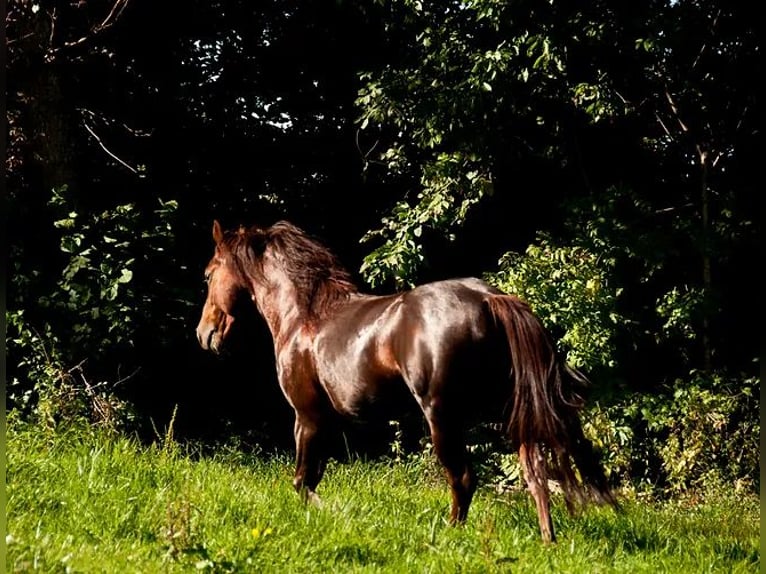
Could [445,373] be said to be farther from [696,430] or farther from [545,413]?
[696,430]

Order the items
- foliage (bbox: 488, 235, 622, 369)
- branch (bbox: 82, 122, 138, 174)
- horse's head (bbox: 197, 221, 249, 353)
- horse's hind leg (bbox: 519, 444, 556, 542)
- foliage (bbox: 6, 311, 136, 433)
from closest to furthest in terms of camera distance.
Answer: horse's hind leg (bbox: 519, 444, 556, 542) < horse's head (bbox: 197, 221, 249, 353) < foliage (bbox: 6, 311, 136, 433) < foliage (bbox: 488, 235, 622, 369) < branch (bbox: 82, 122, 138, 174)

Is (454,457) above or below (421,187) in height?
below

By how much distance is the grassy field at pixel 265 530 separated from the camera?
4180 mm

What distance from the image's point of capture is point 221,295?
7086 mm

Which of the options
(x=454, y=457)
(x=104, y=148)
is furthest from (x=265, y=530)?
(x=104, y=148)

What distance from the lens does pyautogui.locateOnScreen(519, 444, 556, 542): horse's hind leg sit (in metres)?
5.09

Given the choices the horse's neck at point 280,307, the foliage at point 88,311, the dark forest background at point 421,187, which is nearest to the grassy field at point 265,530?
the horse's neck at point 280,307

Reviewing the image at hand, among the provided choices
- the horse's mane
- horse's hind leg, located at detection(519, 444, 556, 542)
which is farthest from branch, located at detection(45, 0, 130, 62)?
horse's hind leg, located at detection(519, 444, 556, 542)

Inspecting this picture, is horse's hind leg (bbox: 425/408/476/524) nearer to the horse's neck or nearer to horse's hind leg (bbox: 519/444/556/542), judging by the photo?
horse's hind leg (bbox: 519/444/556/542)

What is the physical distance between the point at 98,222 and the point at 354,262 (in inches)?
148

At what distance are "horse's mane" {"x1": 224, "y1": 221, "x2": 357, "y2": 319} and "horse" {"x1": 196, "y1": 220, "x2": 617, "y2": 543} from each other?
15 mm

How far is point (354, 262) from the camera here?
12.6 metres

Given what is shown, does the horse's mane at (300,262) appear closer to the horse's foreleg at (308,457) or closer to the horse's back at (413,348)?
the horse's back at (413,348)

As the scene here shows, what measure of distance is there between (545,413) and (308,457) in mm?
1814
